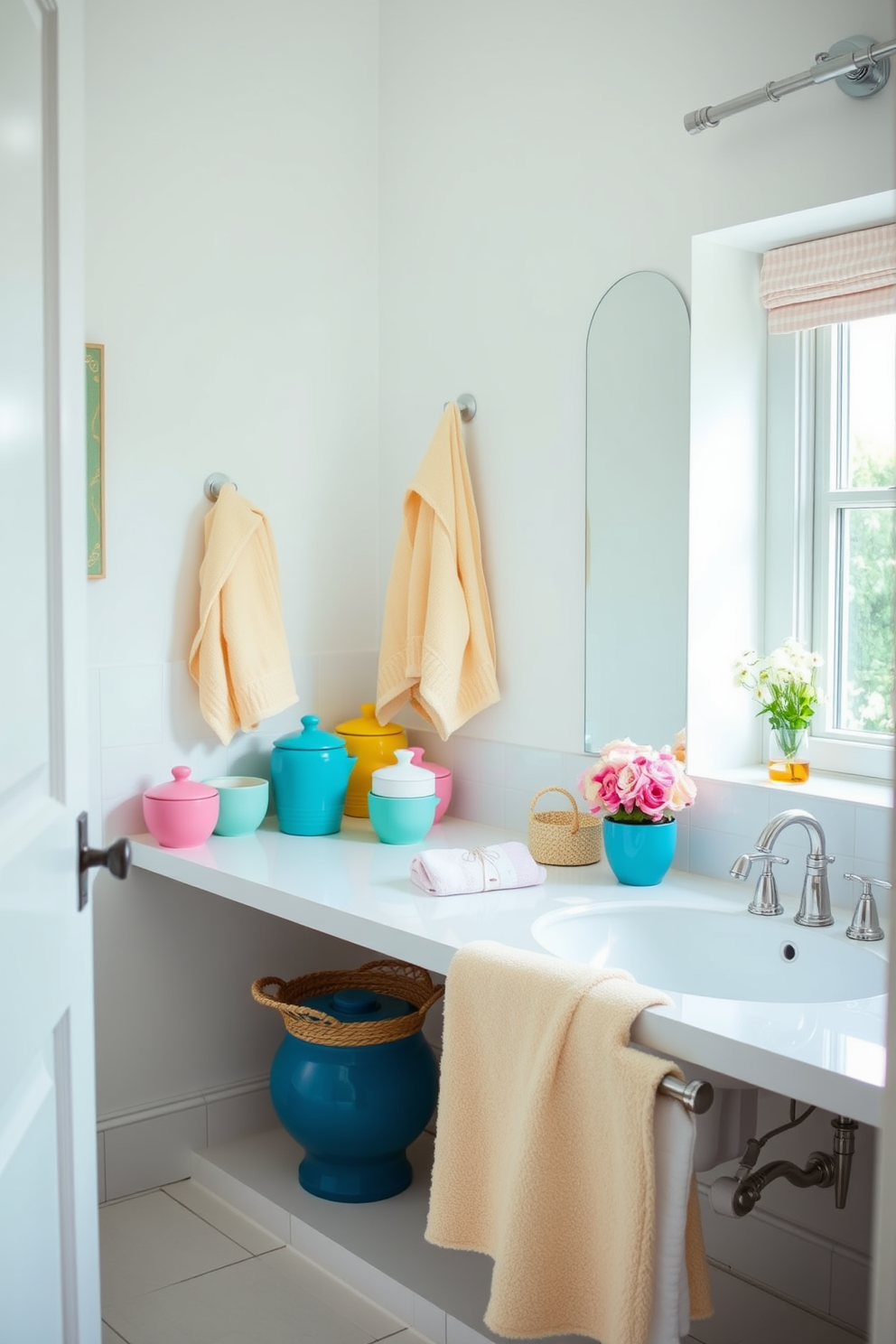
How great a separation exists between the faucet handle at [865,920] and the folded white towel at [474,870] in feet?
1.80

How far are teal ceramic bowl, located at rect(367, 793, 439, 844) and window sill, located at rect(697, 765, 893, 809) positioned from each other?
1.86 ft

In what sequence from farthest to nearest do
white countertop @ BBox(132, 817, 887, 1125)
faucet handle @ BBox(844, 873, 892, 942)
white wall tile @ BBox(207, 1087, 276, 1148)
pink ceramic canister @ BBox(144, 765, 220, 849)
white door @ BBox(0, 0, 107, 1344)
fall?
white wall tile @ BBox(207, 1087, 276, 1148)
pink ceramic canister @ BBox(144, 765, 220, 849)
faucet handle @ BBox(844, 873, 892, 942)
white countertop @ BBox(132, 817, 887, 1125)
white door @ BBox(0, 0, 107, 1344)

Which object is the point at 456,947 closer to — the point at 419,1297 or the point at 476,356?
the point at 419,1297

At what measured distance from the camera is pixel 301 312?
9.17ft

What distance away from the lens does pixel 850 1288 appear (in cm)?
202

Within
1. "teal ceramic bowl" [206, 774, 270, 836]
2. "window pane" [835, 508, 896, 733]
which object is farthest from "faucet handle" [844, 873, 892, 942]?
"teal ceramic bowl" [206, 774, 270, 836]

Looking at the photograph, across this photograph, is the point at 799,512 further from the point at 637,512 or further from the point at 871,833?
the point at 871,833

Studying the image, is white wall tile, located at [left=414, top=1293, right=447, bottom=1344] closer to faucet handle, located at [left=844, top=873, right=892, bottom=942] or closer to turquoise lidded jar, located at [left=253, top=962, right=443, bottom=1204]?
turquoise lidded jar, located at [left=253, top=962, right=443, bottom=1204]

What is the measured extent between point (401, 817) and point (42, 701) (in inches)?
50.8

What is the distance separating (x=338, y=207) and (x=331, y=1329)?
2323 mm

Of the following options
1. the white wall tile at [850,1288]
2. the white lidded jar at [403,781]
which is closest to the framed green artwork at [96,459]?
the white lidded jar at [403,781]

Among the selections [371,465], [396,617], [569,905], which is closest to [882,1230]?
[569,905]

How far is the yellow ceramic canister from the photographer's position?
274 cm

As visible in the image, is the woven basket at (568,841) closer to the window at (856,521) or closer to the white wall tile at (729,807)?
the white wall tile at (729,807)
